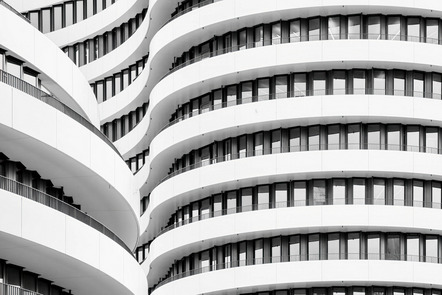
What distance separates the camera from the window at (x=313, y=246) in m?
79.6

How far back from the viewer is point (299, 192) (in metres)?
80.4

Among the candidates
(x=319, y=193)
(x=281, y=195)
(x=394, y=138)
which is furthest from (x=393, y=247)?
(x=281, y=195)

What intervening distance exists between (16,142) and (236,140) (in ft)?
117

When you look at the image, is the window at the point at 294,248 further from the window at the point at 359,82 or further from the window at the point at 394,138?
the window at the point at 359,82

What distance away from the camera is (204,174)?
8244cm

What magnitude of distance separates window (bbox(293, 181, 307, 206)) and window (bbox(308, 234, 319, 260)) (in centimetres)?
207

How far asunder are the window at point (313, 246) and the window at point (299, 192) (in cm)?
207

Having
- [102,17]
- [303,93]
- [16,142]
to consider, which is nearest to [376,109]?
[303,93]

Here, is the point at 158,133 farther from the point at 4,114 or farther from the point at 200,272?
the point at 4,114

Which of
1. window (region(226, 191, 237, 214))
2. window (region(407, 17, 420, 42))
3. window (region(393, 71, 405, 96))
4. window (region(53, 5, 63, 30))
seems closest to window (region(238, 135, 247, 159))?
window (region(226, 191, 237, 214))

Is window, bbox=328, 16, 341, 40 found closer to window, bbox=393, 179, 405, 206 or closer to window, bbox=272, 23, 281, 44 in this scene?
window, bbox=272, 23, 281, 44

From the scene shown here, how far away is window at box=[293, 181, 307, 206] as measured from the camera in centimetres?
8031

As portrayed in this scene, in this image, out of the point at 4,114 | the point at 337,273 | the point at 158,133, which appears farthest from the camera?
the point at 158,133

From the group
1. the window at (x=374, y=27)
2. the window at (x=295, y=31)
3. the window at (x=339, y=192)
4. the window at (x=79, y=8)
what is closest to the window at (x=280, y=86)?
the window at (x=295, y=31)
